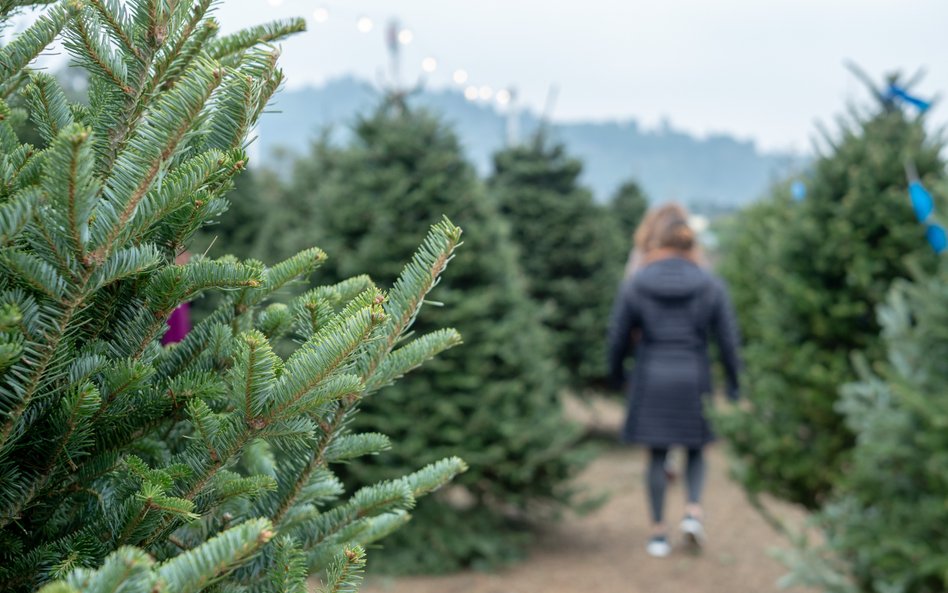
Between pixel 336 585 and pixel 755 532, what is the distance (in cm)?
640

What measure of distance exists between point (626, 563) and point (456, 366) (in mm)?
1876

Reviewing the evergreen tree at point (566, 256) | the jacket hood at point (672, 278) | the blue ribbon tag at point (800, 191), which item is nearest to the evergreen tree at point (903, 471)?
the blue ribbon tag at point (800, 191)

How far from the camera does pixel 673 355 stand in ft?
19.5

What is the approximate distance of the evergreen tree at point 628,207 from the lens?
46.6 ft

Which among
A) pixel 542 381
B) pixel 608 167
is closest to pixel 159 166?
pixel 542 381

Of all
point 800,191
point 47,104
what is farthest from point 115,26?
point 800,191

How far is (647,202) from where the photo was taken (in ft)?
47.8

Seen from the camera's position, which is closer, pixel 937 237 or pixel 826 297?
pixel 937 237

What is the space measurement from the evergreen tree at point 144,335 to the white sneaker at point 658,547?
514cm

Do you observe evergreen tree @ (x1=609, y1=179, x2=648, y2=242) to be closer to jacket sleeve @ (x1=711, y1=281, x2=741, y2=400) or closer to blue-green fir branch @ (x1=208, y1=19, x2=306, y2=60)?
jacket sleeve @ (x1=711, y1=281, x2=741, y2=400)

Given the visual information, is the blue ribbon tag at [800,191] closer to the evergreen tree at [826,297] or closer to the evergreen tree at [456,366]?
the evergreen tree at [826,297]

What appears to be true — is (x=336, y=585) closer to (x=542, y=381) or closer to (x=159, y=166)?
(x=159, y=166)

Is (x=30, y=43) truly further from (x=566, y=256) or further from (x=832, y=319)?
(x=566, y=256)

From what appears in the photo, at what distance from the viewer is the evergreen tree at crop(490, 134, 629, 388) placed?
8617 mm
